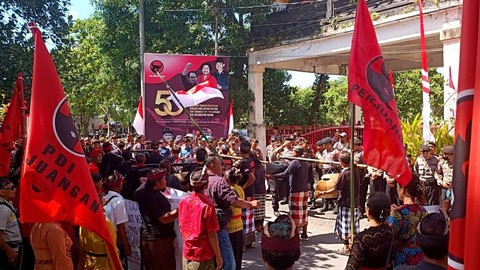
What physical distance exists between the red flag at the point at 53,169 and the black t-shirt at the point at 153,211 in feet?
4.12

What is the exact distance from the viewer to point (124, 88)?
771 inches

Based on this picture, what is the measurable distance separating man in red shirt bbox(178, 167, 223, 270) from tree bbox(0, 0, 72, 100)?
224 inches

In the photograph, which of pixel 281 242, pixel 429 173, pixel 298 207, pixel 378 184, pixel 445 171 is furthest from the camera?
pixel 378 184

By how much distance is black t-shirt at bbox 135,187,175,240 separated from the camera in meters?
4.71

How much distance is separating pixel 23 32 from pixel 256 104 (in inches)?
420

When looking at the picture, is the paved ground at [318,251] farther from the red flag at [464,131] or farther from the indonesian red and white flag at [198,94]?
the red flag at [464,131]

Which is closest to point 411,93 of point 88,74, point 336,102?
point 336,102

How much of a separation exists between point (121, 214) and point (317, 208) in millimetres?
7082

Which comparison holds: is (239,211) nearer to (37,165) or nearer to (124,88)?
(37,165)

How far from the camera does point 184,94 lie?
1039cm

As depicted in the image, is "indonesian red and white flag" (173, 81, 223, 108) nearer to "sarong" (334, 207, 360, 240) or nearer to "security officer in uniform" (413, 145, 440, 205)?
"sarong" (334, 207, 360, 240)

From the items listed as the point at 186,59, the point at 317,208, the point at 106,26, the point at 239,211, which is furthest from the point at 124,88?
the point at 239,211

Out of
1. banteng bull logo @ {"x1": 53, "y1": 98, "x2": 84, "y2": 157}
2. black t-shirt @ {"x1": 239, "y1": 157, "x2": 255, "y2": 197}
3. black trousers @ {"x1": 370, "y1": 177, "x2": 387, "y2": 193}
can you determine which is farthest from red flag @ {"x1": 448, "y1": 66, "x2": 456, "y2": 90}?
banteng bull logo @ {"x1": 53, "y1": 98, "x2": 84, "y2": 157}

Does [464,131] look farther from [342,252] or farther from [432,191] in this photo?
[432,191]
